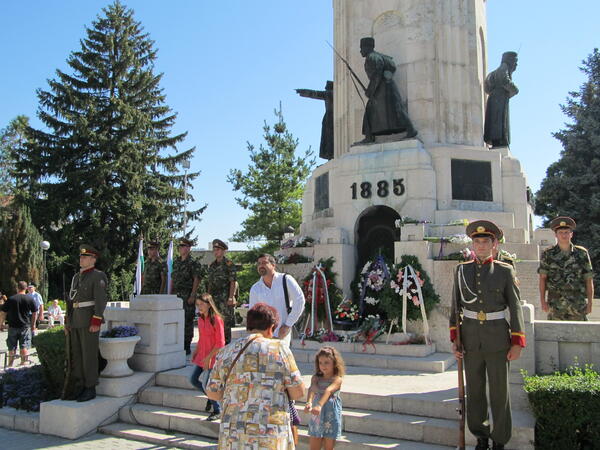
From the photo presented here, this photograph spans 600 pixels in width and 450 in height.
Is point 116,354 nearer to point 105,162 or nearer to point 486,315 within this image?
point 486,315

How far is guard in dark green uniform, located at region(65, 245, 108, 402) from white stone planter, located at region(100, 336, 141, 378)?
Answer: 30cm

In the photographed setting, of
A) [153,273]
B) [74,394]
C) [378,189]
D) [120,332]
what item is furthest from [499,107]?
[74,394]

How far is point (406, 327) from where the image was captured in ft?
31.6

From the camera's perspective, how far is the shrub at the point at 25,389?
7.57 m

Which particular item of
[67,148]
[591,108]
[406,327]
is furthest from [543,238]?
[67,148]

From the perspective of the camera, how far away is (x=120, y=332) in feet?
25.3

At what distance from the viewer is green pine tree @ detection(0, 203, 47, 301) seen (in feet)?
84.3

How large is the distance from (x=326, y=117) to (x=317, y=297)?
277 inches

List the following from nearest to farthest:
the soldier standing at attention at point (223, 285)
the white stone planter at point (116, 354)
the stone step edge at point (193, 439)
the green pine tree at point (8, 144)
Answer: the stone step edge at point (193, 439)
the white stone planter at point (116, 354)
the soldier standing at attention at point (223, 285)
the green pine tree at point (8, 144)

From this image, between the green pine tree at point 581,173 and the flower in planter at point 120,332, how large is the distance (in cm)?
2033

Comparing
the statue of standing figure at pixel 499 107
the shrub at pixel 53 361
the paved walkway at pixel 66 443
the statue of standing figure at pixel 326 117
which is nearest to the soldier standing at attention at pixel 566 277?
the paved walkway at pixel 66 443

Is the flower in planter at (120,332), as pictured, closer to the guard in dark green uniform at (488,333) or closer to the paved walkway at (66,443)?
the paved walkway at (66,443)

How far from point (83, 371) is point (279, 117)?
27382 millimetres

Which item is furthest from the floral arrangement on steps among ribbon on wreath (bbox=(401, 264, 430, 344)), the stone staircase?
ribbon on wreath (bbox=(401, 264, 430, 344))
